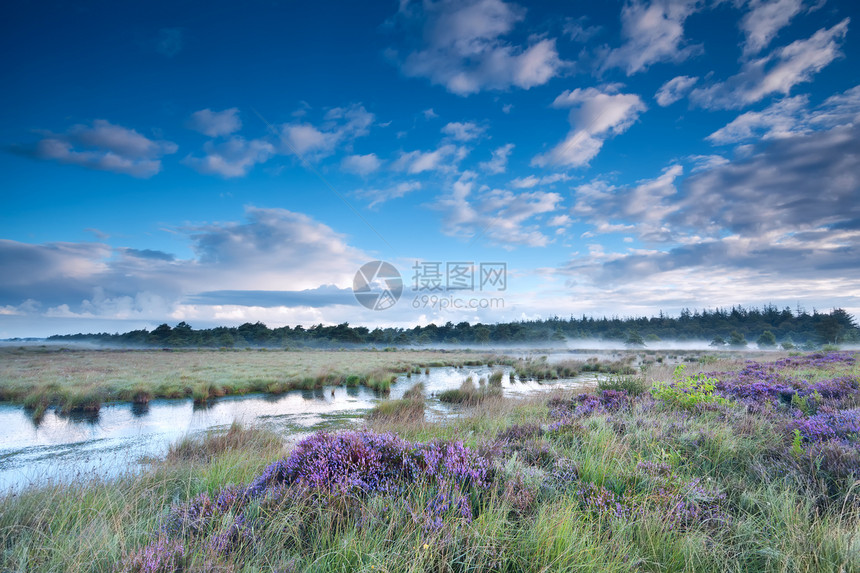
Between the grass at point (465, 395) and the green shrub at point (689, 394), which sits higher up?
the green shrub at point (689, 394)

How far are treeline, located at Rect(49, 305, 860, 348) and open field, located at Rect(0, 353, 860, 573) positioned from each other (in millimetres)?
83533

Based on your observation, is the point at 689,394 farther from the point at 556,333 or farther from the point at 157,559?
the point at 556,333

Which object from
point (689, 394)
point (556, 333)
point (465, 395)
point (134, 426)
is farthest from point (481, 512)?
point (556, 333)

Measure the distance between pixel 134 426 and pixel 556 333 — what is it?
111820mm

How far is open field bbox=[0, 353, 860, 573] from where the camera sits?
275cm

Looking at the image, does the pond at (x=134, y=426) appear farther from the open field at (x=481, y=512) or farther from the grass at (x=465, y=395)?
the open field at (x=481, y=512)

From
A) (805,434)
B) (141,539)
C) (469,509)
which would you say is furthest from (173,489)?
(805,434)

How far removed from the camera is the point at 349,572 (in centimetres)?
266

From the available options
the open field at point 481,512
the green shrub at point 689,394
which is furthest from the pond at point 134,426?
the green shrub at point 689,394

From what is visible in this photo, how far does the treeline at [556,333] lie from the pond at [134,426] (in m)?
69.9

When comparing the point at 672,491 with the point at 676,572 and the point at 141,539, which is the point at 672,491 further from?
the point at 141,539

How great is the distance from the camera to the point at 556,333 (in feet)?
371

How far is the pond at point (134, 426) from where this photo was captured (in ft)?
28.7

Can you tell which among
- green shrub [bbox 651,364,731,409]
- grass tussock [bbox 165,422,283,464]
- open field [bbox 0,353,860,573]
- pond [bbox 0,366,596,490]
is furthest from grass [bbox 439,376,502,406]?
open field [bbox 0,353,860,573]
